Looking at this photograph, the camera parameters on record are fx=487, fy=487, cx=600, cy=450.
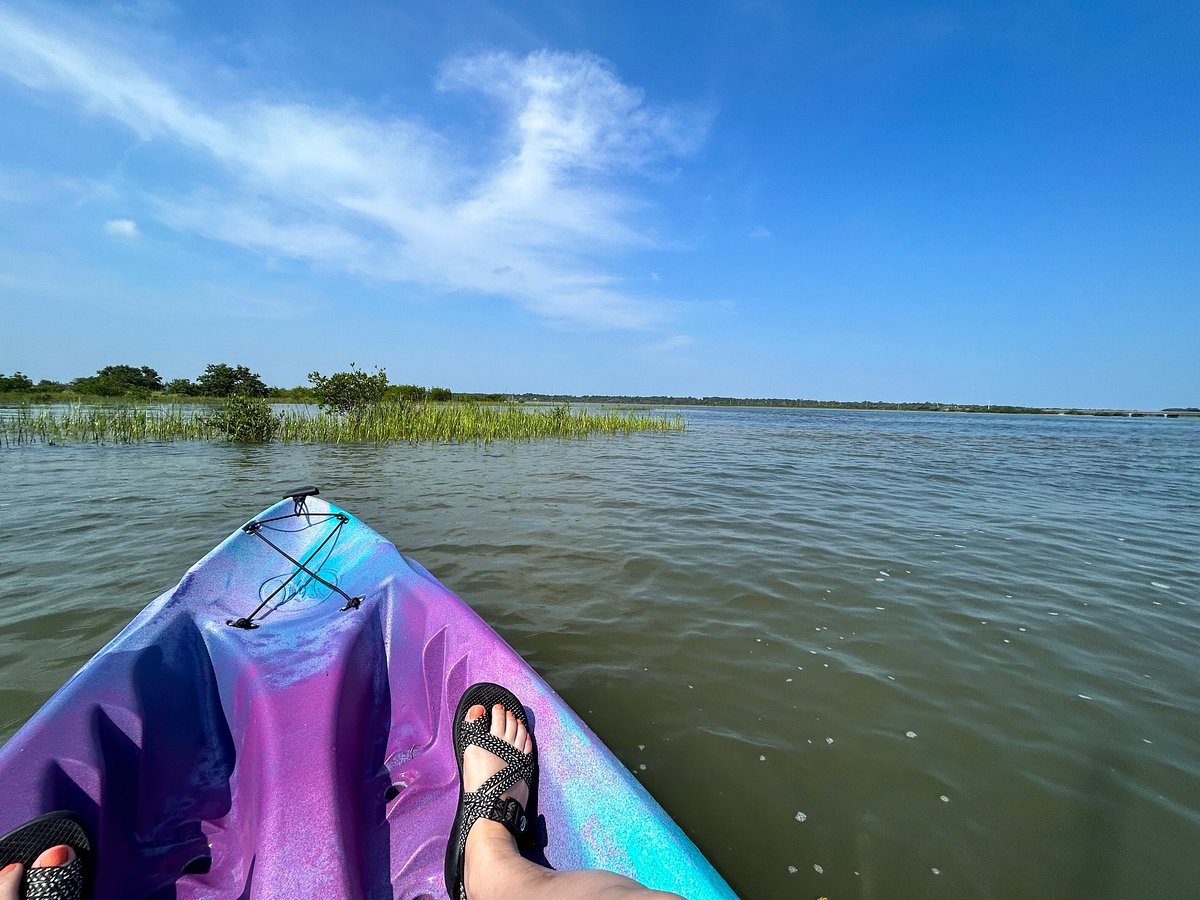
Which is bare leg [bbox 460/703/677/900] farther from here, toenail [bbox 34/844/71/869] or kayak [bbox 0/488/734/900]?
toenail [bbox 34/844/71/869]

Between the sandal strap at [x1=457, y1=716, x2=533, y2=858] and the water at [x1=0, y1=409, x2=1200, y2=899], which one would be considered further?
the water at [x1=0, y1=409, x2=1200, y2=899]

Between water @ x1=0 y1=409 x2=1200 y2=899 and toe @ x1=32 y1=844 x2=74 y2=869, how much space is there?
144 centimetres

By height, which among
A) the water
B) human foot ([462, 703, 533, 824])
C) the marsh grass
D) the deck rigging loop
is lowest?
Answer: the water

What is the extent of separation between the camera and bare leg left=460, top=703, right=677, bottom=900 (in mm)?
1229

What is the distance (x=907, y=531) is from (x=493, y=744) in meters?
5.51

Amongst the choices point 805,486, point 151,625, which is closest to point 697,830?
point 151,625

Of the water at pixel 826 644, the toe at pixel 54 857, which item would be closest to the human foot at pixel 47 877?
the toe at pixel 54 857

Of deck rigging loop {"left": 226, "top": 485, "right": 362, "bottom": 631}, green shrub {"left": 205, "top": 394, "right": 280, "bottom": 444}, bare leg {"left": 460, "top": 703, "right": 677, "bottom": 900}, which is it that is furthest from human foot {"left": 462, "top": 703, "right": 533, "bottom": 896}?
green shrub {"left": 205, "top": 394, "right": 280, "bottom": 444}

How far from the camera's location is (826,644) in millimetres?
3119

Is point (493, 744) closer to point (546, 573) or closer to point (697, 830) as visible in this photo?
point (697, 830)

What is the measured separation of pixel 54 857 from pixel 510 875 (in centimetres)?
113

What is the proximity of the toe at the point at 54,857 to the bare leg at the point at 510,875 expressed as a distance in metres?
0.99

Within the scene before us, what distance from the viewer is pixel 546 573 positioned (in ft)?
13.7

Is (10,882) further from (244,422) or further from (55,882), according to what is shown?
(244,422)
